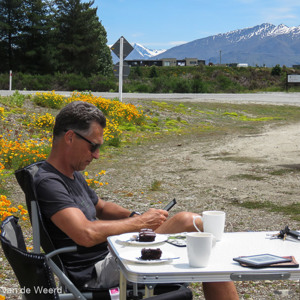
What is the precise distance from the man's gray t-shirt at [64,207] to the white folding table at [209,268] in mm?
337

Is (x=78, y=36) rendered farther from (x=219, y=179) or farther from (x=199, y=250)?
(x=199, y=250)

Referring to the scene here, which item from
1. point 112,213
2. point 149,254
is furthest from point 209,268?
point 112,213

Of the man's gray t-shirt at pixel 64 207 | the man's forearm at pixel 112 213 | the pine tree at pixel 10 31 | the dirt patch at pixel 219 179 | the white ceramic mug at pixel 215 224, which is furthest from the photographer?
the pine tree at pixel 10 31

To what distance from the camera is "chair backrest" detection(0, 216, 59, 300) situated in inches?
88.4

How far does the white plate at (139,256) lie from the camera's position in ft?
7.13

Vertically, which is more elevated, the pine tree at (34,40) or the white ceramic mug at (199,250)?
the pine tree at (34,40)

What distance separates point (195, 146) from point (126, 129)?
247 cm

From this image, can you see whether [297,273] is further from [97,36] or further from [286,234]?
[97,36]

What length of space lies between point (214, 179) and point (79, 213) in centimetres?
612

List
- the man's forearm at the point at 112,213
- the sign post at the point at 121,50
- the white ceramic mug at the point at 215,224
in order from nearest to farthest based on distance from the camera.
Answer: the white ceramic mug at the point at 215,224
the man's forearm at the point at 112,213
the sign post at the point at 121,50

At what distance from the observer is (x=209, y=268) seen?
2129 mm

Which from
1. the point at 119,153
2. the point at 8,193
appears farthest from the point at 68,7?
the point at 8,193

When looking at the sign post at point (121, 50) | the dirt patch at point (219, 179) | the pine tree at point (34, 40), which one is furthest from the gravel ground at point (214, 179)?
the pine tree at point (34, 40)

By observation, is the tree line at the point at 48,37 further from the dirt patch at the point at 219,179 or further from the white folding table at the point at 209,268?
the white folding table at the point at 209,268
